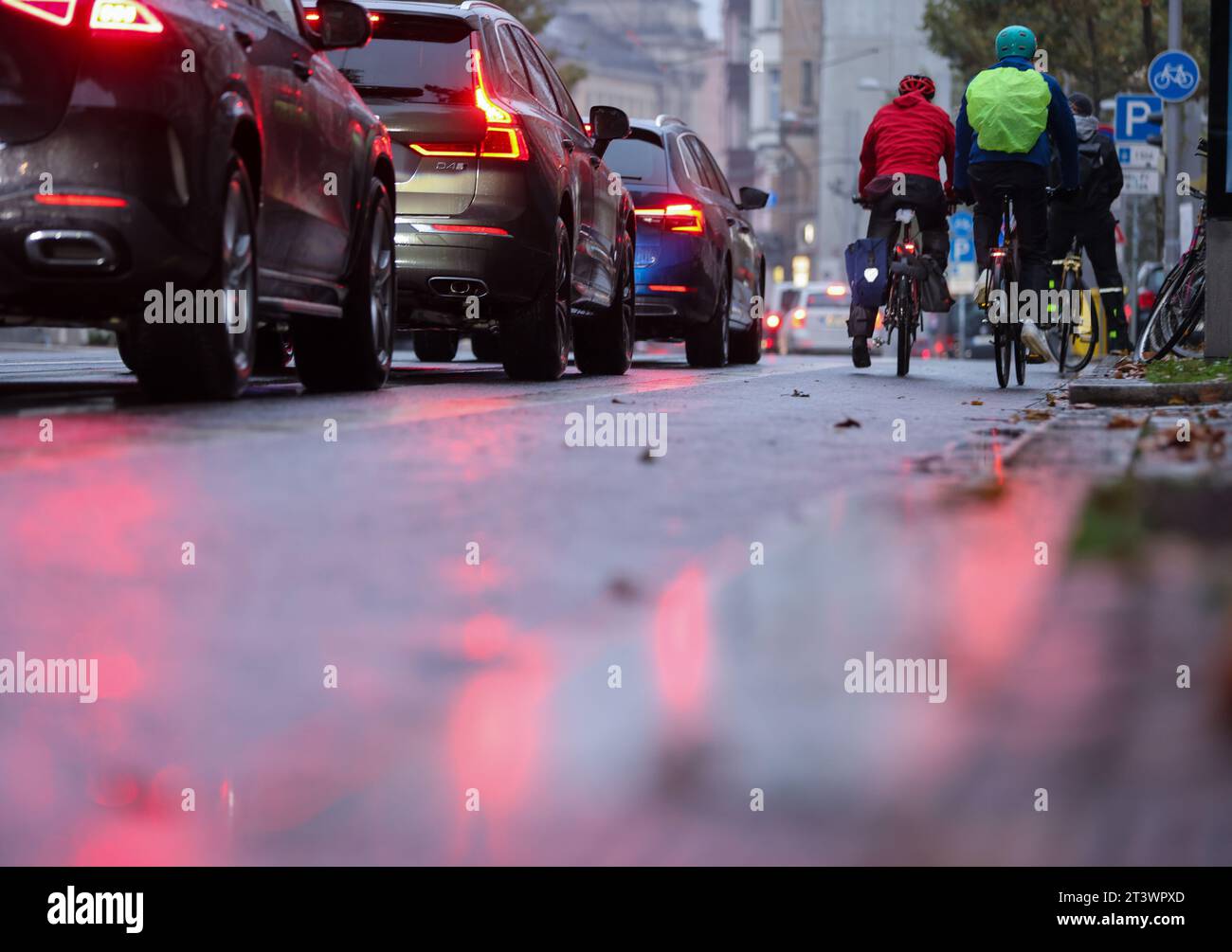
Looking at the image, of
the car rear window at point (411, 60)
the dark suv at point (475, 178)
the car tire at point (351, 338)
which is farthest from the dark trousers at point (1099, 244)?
the car tire at point (351, 338)

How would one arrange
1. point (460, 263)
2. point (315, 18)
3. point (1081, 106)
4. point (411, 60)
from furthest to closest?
point (1081, 106), point (411, 60), point (460, 263), point (315, 18)

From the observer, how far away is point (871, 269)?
1532 centimetres

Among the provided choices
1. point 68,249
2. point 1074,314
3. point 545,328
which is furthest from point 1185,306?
point 68,249

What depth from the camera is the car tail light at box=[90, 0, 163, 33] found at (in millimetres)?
7980

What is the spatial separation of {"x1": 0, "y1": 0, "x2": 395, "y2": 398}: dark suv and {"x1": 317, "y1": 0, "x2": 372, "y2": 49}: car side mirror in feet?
1.39

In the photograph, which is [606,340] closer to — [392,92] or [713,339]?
[713,339]

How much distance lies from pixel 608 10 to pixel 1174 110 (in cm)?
→ 15295

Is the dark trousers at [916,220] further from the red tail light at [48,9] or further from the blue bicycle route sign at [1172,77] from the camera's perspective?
the blue bicycle route sign at [1172,77]

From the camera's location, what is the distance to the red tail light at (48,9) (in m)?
7.93

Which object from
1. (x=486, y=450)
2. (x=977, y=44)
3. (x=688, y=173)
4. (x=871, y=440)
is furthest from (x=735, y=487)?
(x=977, y=44)

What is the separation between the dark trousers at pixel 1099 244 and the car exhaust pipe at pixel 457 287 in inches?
272

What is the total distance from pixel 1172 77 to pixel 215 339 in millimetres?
19604

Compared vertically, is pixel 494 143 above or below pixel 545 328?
above

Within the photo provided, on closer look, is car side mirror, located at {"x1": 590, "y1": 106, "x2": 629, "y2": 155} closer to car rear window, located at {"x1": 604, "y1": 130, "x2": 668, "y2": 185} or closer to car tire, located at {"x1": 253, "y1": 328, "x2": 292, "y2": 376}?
car tire, located at {"x1": 253, "y1": 328, "x2": 292, "y2": 376}
